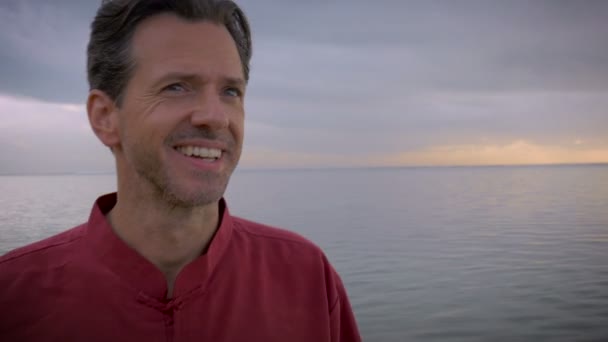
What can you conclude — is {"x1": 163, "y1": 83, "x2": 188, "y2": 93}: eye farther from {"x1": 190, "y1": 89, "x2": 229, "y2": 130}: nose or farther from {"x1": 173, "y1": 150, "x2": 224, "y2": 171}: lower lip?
{"x1": 173, "y1": 150, "x2": 224, "y2": 171}: lower lip

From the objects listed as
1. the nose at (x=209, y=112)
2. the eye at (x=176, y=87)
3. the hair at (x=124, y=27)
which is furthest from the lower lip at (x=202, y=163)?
the hair at (x=124, y=27)

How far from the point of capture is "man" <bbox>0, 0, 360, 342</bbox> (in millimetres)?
2102

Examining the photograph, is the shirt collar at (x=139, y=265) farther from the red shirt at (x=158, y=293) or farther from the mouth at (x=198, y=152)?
the mouth at (x=198, y=152)

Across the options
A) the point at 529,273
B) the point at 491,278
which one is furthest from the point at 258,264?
the point at 529,273

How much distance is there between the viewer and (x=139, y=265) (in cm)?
Answer: 219

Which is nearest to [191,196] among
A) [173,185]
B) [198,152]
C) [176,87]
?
[173,185]

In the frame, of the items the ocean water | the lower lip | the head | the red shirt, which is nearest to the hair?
the head

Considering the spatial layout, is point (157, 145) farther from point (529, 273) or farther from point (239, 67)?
point (529, 273)

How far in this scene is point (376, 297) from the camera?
41.7 ft

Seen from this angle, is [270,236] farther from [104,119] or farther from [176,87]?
[104,119]

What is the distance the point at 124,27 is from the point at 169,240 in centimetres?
117

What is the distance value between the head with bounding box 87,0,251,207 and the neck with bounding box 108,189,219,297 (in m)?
0.07

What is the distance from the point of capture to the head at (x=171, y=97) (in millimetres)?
2260

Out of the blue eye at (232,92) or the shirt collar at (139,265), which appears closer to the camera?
the shirt collar at (139,265)
